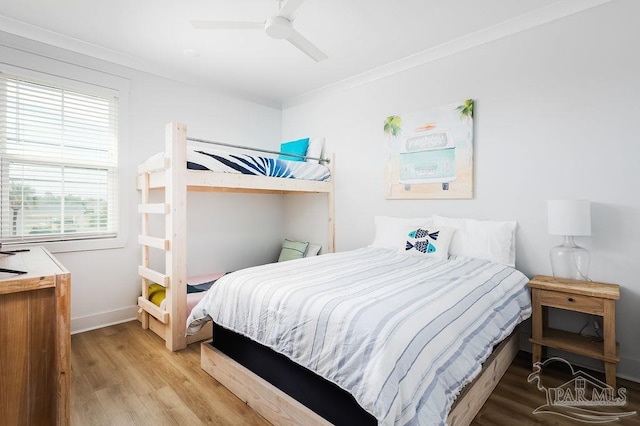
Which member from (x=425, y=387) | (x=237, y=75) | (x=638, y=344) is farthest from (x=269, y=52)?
(x=638, y=344)

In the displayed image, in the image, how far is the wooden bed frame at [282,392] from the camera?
4.60 ft

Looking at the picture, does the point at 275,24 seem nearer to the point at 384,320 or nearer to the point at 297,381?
the point at 384,320

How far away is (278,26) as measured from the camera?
1900mm

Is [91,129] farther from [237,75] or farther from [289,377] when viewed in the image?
[289,377]

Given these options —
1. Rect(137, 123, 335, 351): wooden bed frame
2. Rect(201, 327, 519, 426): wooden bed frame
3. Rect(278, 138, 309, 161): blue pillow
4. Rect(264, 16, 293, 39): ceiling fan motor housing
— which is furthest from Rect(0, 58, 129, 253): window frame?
Rect(264, 16, 293, 39): ceiling fan motor housing

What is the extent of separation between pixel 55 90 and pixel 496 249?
3799mm

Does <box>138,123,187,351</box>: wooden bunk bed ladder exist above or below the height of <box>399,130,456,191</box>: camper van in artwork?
below

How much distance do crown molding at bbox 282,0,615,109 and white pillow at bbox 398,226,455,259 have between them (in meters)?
1.56

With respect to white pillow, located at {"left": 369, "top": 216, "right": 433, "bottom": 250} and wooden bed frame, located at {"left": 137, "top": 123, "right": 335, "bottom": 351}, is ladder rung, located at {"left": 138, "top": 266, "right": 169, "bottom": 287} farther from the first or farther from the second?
white pillow, located at {"left": 369, "top": 216, "right": 433, "bottom": 250}

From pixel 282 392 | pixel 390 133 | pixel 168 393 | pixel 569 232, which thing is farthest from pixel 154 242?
pixel 569 232

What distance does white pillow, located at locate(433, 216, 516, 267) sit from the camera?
239 centimetres

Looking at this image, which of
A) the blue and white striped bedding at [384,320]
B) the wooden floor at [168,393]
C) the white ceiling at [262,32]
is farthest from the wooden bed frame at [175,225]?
the white ceiling at [262,32]

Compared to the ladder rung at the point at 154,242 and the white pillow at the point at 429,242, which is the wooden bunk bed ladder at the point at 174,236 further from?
the white pillow at the point at 429,242

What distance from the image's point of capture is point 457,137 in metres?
2.78
